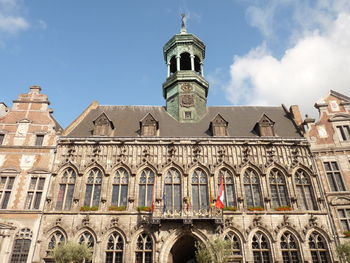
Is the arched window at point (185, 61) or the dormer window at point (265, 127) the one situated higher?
the arched window at point (185, 61)

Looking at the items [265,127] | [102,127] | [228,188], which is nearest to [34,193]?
[102,127]

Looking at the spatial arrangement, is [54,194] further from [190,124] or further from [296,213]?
[296,213]

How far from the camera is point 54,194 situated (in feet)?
72.1

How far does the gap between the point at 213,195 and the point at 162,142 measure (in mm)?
6147

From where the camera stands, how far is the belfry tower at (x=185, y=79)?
28703 mm

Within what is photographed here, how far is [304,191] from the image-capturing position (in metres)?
22.3

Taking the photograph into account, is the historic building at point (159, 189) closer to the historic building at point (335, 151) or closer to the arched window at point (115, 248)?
the arched window at point (115, 248)

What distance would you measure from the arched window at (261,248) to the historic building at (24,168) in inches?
628

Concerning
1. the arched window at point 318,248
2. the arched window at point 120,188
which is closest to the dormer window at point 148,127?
the arched window at point 120,188

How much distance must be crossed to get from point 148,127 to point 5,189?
12.4m

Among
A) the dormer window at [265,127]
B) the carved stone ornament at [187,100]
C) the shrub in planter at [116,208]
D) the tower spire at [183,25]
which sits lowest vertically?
the shrub in planter at [116,208]

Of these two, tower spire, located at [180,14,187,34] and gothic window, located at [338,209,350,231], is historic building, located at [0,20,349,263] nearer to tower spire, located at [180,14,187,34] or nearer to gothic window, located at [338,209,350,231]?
gothic window, located at [338,209,350,231]

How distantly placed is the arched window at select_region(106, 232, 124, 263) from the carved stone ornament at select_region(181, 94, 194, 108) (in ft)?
46.6

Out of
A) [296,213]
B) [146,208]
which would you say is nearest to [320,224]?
[296,213]
